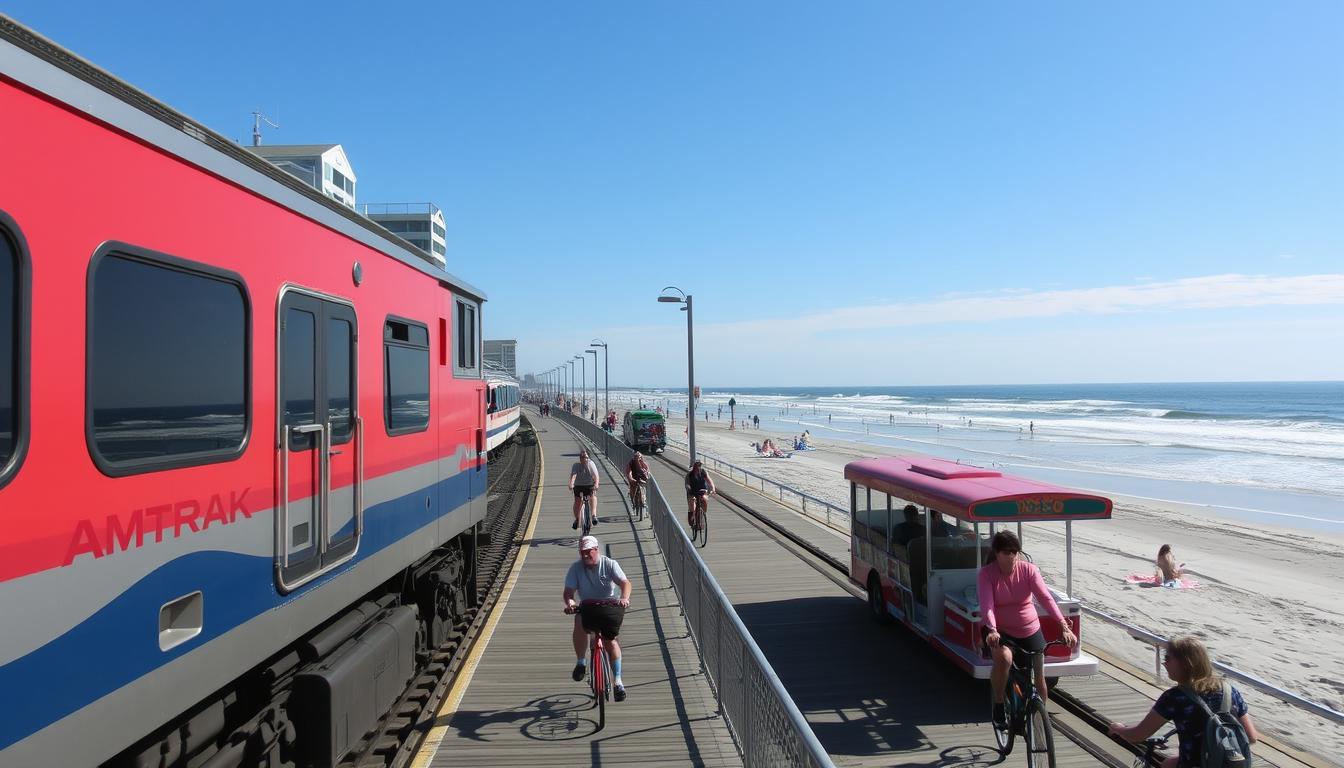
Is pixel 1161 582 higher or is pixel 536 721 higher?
pixel 536 721

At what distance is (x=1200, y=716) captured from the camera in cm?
457

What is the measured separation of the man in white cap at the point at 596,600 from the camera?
23.4ft

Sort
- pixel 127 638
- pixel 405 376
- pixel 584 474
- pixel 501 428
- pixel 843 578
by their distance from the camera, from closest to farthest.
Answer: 1. pixel 127 638
2. pixel 405 376
3. pixel 843 578
4. pixel 584 474
5. pixel 501 428

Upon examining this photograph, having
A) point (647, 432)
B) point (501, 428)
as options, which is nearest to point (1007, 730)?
point (501, 428)

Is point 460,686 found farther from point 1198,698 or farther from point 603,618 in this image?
point 1198,698

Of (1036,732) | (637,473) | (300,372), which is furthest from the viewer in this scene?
(637,473)

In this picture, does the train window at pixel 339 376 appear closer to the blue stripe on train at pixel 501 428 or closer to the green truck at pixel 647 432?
the blue stripe on train at pixel 501 428

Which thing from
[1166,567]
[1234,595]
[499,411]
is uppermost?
[499,411]

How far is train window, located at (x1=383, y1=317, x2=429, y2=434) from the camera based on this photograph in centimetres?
632

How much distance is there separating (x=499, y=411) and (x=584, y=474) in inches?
799

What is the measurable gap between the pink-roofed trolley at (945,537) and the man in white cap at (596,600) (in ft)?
11.2

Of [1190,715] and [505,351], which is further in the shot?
[505,351]

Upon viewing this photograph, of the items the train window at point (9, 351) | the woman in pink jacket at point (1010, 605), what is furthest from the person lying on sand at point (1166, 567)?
Answer: the train window at point (9, 351)

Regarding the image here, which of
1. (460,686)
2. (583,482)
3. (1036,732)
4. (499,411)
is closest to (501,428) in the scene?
(499,411)
